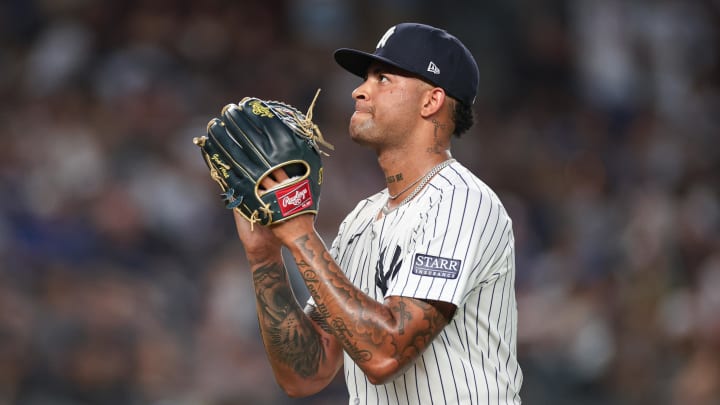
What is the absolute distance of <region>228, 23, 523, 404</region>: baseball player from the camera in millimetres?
2650

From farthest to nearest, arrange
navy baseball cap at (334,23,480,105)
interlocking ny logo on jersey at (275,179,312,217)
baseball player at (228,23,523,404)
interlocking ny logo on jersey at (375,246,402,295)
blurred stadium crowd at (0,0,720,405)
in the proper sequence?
blurred stadium crowd at (0,0,720,405) < navy baseball cap at (334,23,480,105) < interlocking ny logo on jersey at (375,246,402,295) < interlocking ny logo on jersey at (275,179,312,217) < baseball player at (228,23,523,404)

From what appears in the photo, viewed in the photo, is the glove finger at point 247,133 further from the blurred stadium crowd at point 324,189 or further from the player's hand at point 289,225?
the blurred stadium crowd at point 324,189

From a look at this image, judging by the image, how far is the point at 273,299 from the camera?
3137 mm

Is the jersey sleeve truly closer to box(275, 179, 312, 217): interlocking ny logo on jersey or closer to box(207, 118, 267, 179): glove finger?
box(275, 179, 312, 217): interlocking ny logo on jersey

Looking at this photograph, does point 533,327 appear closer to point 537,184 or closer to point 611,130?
point 537,184

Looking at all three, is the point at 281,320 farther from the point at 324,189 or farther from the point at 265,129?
the point at 324,189

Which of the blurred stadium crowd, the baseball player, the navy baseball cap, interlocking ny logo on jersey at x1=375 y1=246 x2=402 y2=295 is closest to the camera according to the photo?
the baseball player

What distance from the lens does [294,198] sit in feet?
9.11

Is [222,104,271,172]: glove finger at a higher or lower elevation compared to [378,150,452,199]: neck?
higher

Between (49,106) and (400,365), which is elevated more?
(49,106)

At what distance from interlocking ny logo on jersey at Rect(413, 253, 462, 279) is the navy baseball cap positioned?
601mm

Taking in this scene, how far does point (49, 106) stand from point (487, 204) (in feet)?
17.3

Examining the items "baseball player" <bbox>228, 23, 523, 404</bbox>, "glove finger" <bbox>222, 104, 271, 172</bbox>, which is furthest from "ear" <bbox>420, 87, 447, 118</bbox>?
"glove finger" <bbox>222, 104, 271, 172</bbox>

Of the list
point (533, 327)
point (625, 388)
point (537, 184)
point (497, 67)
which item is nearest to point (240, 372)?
point (533, 327)
